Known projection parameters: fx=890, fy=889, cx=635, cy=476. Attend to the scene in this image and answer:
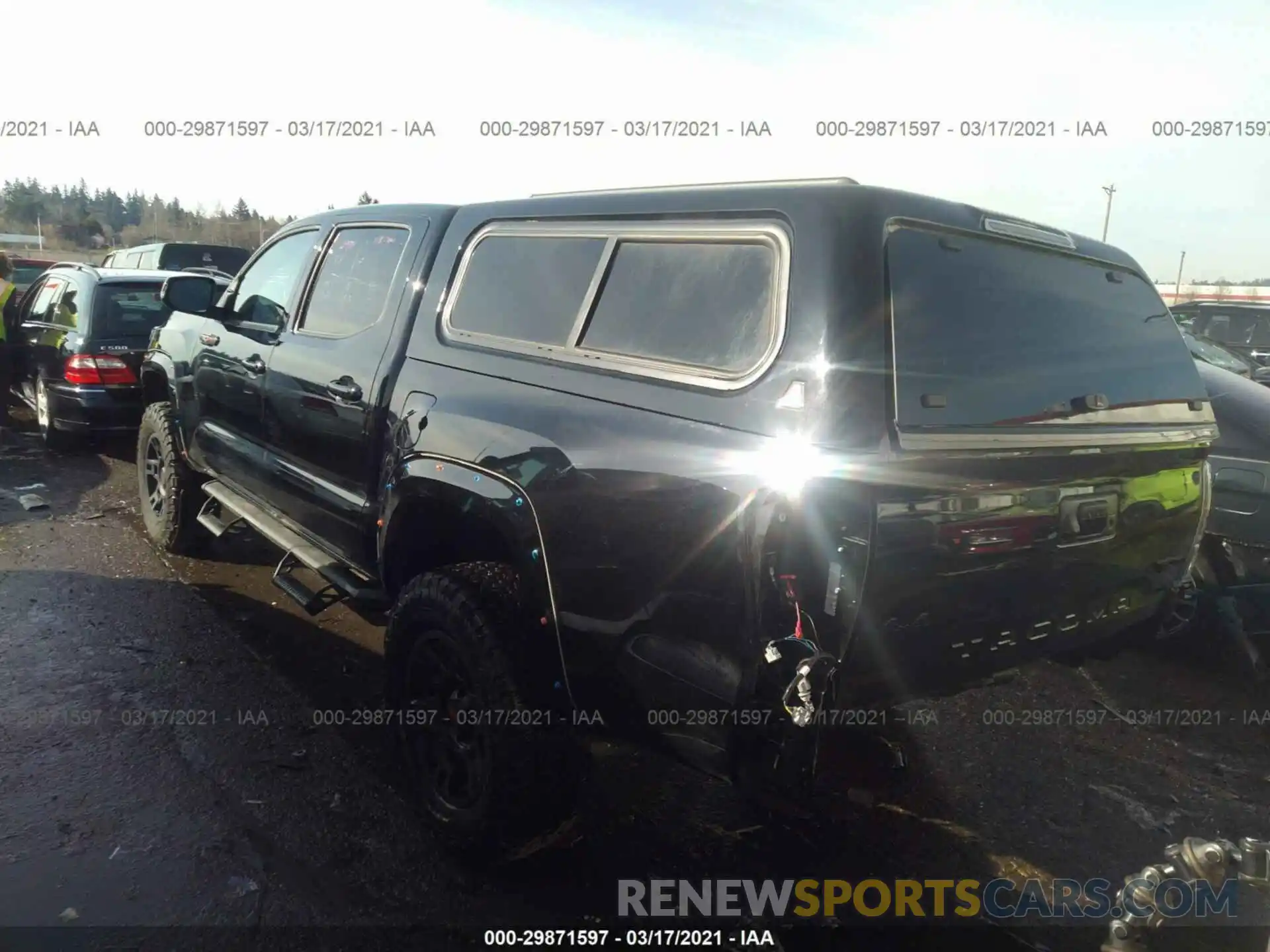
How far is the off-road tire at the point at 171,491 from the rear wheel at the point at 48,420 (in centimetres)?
285

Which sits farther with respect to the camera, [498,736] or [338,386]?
[338,386]

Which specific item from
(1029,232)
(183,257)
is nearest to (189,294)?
(1029,232)

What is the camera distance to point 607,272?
2623 millimetres

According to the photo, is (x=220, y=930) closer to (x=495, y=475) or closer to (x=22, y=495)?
(x=495, y=475)

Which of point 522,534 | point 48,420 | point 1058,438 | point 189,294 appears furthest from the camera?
point 48,420

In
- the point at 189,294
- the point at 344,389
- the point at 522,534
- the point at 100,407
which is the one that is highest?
the point at 189,294

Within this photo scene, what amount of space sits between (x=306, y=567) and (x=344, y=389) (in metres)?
0.97

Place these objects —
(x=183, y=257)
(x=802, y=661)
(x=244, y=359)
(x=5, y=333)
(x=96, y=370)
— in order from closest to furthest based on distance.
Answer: (x=802, y=661) < (x=244, y=359) < (x=96, y=370) < (x=5, y=333) < (x=183, y=257)

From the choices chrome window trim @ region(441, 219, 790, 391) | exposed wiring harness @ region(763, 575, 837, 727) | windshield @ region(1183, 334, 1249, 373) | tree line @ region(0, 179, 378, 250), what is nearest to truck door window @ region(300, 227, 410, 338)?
chrome window trim @ region(441, 219, 790, 391)

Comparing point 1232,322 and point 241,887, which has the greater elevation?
point 1232,322

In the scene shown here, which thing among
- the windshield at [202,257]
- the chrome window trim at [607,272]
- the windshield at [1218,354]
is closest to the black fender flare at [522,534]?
the chrome window trim at [607,272]

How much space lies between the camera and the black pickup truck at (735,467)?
6.42 feet

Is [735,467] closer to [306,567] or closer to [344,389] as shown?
[344,389]

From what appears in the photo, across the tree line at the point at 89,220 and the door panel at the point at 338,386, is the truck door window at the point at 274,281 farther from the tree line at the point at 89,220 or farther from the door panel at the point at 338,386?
the tree line at the point at 89,220
